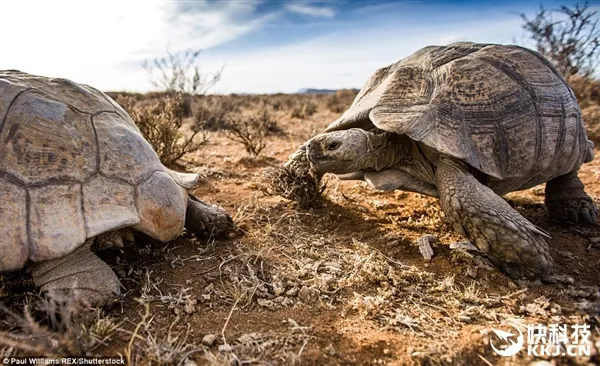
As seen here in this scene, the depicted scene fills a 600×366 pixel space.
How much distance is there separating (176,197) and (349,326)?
1.28m

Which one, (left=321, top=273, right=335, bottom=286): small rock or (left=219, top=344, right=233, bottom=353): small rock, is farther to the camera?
(left=321, top=273, right=335, bottom=286): small rock

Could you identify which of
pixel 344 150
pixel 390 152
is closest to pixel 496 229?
pixel 390 152

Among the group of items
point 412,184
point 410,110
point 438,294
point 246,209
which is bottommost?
point 438,294

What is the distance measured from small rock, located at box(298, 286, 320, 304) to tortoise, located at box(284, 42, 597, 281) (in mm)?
1034

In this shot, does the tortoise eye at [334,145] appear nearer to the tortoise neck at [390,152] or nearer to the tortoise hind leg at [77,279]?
the tortoise neck at [390,152]

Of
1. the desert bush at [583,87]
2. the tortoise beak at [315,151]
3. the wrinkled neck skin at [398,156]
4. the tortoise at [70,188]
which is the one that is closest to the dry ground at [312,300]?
the tortoise at [70,188]

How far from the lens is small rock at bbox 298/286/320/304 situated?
2266mm

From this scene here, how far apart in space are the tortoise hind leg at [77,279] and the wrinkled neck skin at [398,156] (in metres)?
1.90

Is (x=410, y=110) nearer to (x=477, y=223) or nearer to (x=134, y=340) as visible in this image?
(x=477, y=223)

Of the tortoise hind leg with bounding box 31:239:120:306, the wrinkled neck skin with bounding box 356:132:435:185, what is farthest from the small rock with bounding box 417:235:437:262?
the tortoise hind leg with bounding box 31:239:120:306

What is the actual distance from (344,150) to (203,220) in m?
1.18

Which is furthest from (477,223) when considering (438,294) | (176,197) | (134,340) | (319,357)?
(134,340)

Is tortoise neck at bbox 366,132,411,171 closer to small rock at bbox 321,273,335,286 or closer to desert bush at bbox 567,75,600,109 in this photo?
small rock at bbox 321,273,335,286

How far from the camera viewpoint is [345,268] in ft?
8.69
